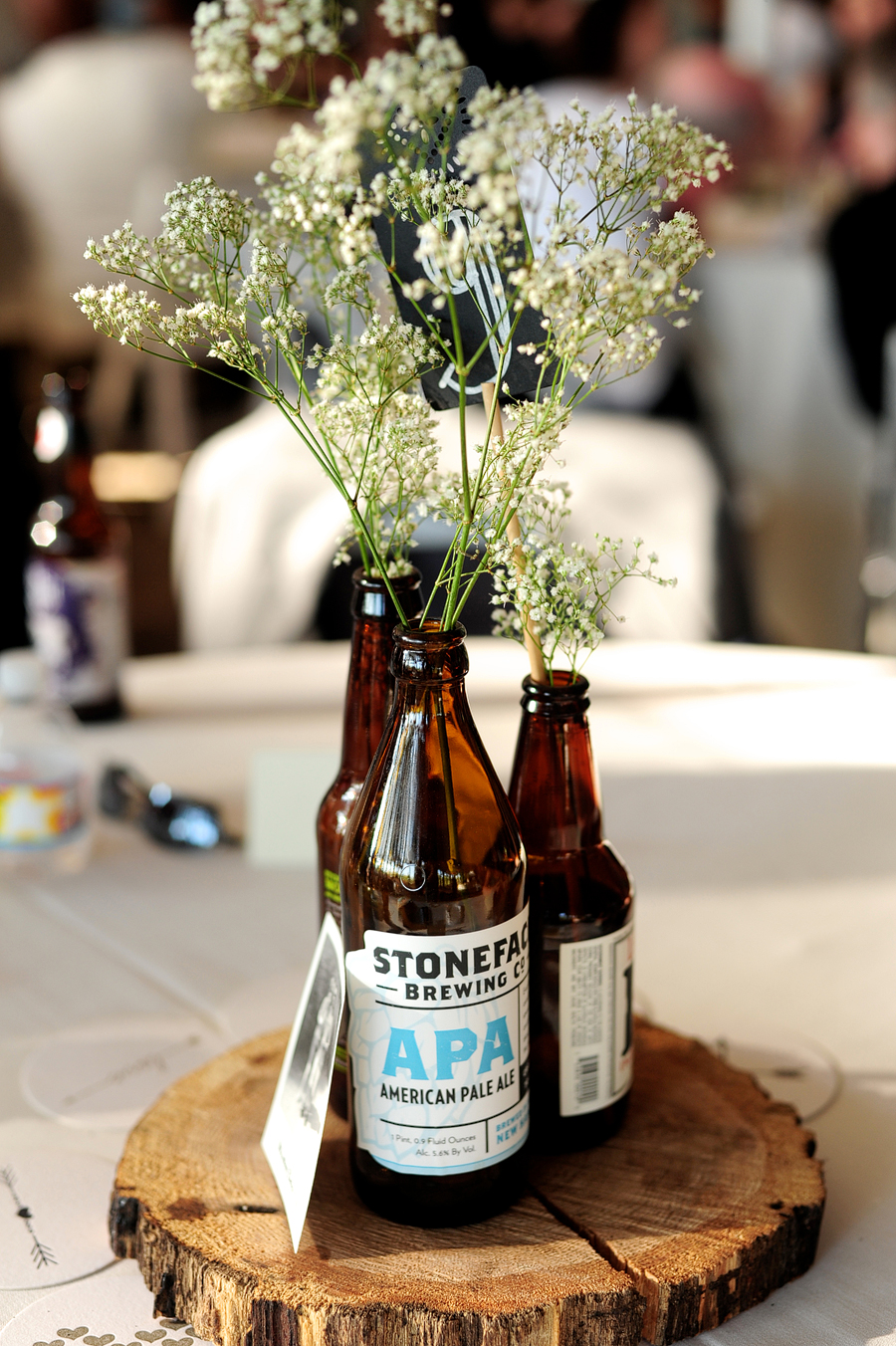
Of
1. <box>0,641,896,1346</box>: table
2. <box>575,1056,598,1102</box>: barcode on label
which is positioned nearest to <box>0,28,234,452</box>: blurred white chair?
<box>0,641,896,1346</box>: table

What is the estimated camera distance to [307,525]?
8.15 ft

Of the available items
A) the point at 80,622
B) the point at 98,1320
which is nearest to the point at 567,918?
the point at 98,1320

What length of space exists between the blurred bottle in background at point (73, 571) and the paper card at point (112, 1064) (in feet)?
1.75

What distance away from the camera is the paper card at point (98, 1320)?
57cm

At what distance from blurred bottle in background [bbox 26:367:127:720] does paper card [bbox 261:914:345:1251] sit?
2.42ft

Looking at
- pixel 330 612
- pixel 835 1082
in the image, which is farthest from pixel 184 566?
pixel 835 1082

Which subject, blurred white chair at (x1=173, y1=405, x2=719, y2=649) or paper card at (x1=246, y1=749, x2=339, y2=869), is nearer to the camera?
paper card at (x1=246, y1=749, x2=339, y2=869)

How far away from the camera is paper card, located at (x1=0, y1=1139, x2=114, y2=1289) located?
620 mm

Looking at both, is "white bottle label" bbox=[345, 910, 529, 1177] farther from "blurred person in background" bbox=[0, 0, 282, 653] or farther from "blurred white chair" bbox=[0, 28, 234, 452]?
"blurred white chair" bbox=[0, 28, 234, 452]

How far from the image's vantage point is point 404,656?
1.77ft

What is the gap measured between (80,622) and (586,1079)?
84cm

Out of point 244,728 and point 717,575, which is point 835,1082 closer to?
point 244,728

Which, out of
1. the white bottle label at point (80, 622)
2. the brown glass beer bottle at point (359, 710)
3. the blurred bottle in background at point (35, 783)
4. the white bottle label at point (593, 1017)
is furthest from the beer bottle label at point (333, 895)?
the white bottle label at point (80, 622)

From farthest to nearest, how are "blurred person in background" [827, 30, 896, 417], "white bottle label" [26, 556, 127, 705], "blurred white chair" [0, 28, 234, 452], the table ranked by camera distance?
"blurred white chair" [0, 28, 234, 452]
"blurred person in background" [827, 30, 896, 417]
"white bottle label" [26, 556, 127, 705]
the table
